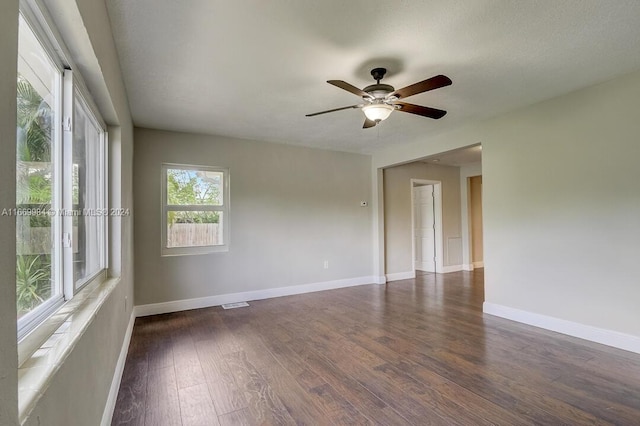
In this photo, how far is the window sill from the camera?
802 millimetres

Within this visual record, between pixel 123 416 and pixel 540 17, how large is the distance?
3.66 metres

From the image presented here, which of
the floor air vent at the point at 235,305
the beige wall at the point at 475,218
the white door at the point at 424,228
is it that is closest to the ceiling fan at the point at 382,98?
the floor air vent at the point at 235,305

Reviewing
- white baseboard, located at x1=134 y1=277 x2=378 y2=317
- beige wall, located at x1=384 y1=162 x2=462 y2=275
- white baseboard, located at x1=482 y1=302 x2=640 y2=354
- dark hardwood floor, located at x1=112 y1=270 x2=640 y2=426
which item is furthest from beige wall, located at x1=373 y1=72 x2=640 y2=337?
white baseboard, located at x1=134 y1=277 x2=378 y2=317

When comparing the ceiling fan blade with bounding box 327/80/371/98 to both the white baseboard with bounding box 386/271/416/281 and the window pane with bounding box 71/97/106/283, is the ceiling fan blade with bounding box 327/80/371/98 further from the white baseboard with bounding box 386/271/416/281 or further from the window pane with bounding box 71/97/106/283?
the white baseboard with bounding box 386/271/416/281

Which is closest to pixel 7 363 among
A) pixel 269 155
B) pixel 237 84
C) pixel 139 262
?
pixel 237 84

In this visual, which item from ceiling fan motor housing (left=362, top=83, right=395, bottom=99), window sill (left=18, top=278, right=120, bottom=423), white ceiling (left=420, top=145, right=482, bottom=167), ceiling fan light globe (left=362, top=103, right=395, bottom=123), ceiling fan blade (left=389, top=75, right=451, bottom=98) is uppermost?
white ceiling (left=420, top=145, right=482, bottom=167)

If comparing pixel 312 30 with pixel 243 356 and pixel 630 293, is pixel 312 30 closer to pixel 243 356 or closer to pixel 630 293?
pixel 243 356

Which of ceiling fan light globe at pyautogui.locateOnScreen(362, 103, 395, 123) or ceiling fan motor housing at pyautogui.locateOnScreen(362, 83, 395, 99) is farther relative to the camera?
ceiling fan light globe at pyautogui.locateOnScreen(362, 103, 395, 123)

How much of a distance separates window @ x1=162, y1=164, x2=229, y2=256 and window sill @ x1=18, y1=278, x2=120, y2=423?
2724 mm

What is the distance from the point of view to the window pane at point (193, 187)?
171 inches

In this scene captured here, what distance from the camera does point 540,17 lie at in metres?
1.99

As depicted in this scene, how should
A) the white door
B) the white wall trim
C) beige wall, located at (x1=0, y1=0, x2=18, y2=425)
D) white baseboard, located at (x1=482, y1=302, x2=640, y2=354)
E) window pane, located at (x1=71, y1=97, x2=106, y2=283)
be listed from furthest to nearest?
the white door → the white wall trim → white baseboard, located at (x1=482, y1=302, x2=640, y2=354) → window pane, located at (x1=71, y1=97, x2=106, y2=283) → beige wall, located at (x1=0, y1=0, x2=18, y2=425)

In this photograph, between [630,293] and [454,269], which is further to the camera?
[454,269]

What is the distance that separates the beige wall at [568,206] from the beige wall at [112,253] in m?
→ 4.00
